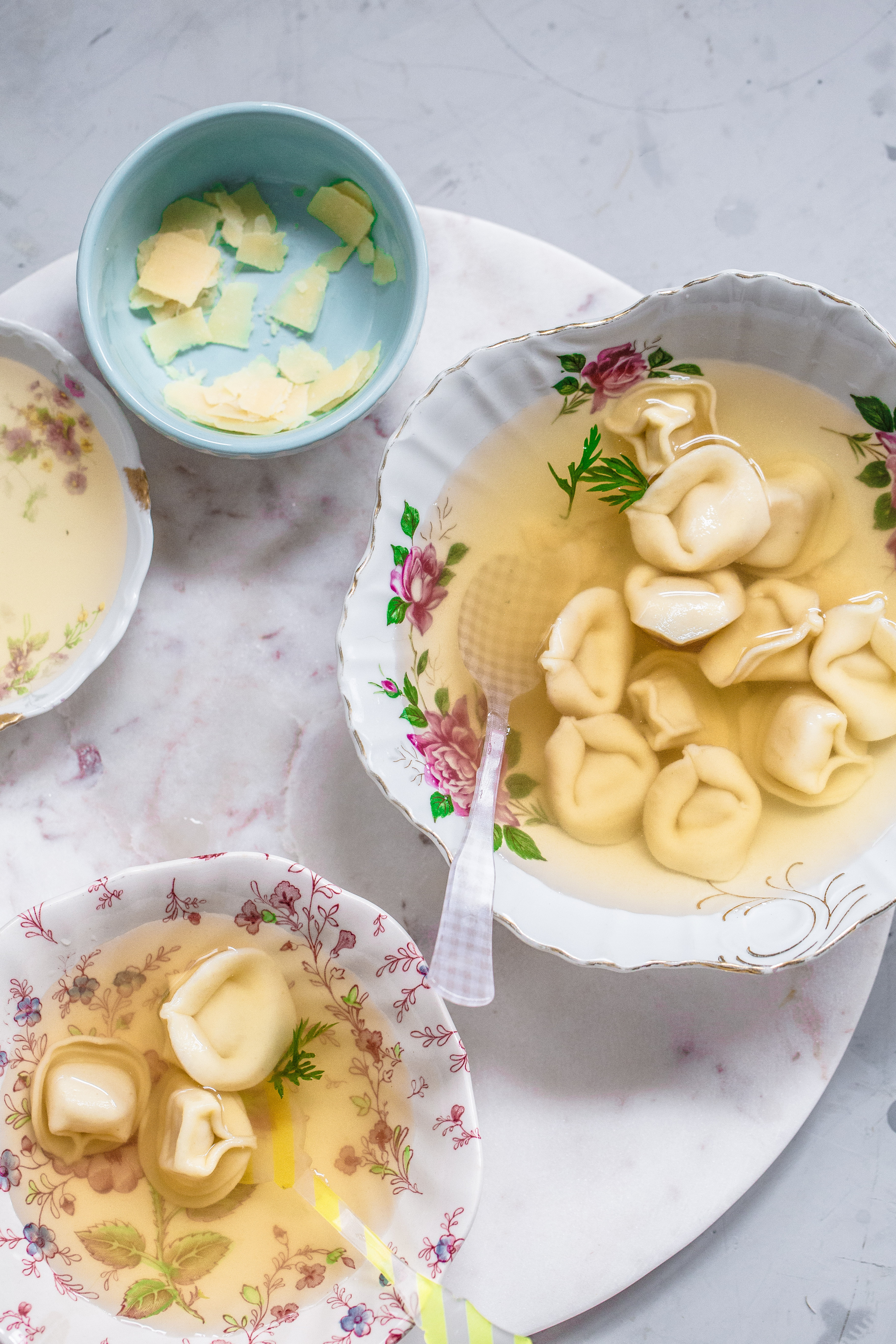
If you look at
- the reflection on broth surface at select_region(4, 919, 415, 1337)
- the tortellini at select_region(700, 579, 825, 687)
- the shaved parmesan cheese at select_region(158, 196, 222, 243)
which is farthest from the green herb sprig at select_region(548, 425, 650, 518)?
the reflection on broth surface at select_region(4, 919, 415, 1337)

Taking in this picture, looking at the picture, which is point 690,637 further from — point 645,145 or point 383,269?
point 645,145

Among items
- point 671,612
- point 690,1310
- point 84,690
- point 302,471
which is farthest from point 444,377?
point 690,1310

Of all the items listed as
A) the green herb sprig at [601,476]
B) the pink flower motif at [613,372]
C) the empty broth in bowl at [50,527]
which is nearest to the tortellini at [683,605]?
the green herb sprig at [601,476]

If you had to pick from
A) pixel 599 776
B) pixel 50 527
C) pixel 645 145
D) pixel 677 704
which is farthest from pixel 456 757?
pixel 645 145

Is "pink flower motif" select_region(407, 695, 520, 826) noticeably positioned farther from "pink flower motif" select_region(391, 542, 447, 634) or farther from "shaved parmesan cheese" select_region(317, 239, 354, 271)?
"shaved parmesan cheese" select_region(317, 239, 354, 271)

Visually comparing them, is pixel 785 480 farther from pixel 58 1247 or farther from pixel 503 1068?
pixel 58 1247

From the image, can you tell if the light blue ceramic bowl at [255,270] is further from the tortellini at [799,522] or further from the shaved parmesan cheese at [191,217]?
the tortellini at [799,522]
